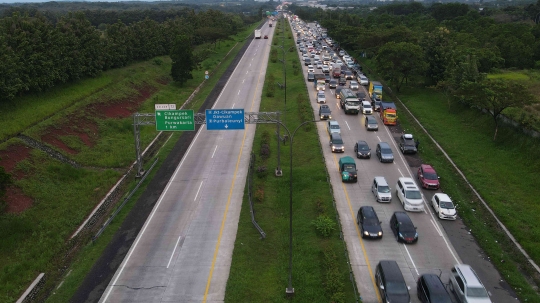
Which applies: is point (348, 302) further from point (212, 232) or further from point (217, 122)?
point (217, 122)

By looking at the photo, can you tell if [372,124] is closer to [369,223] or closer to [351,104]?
[351,104]

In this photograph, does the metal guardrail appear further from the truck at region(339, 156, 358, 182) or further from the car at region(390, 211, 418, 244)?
the car at region(390, 211, 418, 244)

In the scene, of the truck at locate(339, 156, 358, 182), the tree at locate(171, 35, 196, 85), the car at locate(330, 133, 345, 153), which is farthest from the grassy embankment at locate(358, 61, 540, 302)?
the tree at locate(171, 35, 196, 85)

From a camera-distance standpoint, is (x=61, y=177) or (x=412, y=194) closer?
(x=412, y=194)

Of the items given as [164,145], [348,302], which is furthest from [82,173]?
[348,302]

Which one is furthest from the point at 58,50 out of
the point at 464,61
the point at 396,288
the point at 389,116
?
the point at 464,61

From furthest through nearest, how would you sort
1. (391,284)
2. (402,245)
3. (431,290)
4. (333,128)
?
(333,128) < (402,245) < (391,284) < (431,290)

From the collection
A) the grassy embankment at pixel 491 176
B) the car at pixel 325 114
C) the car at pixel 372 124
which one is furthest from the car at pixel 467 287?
the car at pixel 325 114
